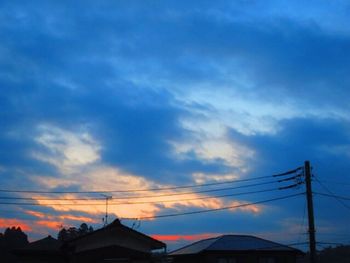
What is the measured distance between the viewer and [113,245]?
130ft

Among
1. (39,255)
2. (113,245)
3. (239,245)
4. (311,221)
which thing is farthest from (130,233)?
(239,245)

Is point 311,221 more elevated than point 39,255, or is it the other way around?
point 311,221

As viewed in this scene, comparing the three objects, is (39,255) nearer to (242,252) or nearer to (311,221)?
(242,252)

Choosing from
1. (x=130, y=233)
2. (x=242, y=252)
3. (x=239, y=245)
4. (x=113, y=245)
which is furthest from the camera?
(x=239, y=245)

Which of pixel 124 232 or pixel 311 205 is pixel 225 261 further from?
pixel 311 205

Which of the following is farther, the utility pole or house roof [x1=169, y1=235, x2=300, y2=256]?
house roof [x1=169, y1=235, x2=300, y2=256]

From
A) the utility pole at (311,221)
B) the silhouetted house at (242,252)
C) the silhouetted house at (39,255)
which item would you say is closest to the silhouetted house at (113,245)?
the silhouetted house at (39,255)

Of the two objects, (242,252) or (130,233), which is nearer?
(130,233)

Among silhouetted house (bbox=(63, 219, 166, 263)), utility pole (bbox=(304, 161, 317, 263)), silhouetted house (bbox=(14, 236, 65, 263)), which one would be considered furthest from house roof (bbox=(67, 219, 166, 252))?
utility pole (bbox=(304, 161, 317, 263))

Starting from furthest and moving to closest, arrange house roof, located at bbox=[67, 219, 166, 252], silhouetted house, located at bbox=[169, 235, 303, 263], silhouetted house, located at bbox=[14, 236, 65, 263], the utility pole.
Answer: silhouetted house, located at bbox=[169, 235, 303, 263] → silhouetted house, located at bbox=[14, 236, 65, 263] → house roof, located at bbox=[67, 219, 166, 252] → the utility pole

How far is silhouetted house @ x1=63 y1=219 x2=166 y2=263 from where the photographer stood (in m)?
39.3

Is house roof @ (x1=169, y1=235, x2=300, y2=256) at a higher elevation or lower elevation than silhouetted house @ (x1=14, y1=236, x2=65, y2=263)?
higher

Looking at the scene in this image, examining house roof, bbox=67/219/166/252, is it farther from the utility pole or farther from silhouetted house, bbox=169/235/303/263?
the utility pole

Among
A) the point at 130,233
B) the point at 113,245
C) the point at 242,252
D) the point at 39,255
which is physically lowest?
the point at 39,255
